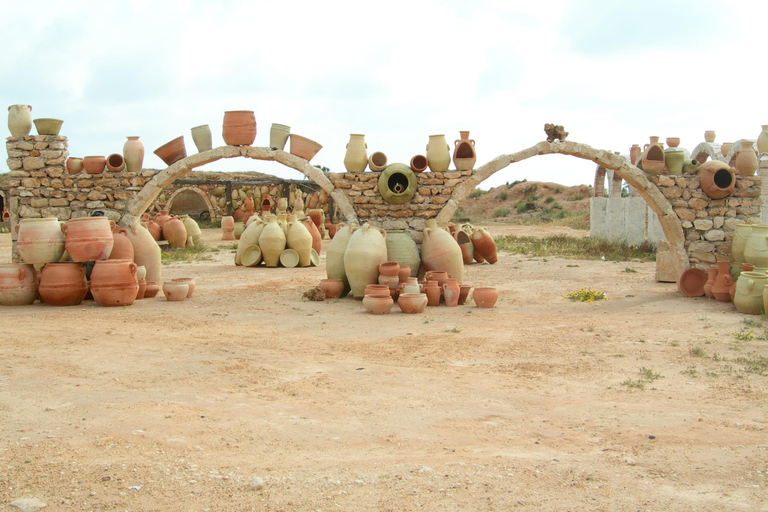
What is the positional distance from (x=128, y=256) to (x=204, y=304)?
114 centimetres

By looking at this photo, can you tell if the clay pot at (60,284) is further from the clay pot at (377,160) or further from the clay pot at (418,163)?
the clay pot at (418,163)

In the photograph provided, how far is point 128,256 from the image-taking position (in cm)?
827

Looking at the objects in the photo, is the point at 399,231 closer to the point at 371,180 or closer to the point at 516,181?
the point at 371,180

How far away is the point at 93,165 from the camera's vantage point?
30.5ft

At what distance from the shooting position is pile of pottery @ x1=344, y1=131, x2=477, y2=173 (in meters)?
8.98

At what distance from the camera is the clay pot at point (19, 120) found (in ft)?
30.0

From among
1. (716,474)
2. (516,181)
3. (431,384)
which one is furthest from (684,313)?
(516,181)

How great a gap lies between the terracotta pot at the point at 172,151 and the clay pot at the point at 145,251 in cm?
106

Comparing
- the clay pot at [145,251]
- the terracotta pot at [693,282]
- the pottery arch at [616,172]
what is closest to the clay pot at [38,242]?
the clay pot at [145,251]

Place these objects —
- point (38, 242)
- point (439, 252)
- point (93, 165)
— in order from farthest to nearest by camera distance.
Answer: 1. point (93, 165)
2. point (439, 252)
3. point (38, 242)

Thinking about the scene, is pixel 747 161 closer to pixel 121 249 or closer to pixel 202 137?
pixel 202 137

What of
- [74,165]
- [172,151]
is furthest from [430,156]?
[74,165]

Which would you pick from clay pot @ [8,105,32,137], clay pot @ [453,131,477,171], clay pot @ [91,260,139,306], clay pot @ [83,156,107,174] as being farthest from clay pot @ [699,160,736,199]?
clay pot @ [8,105,32,137]

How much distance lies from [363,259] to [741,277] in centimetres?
422
